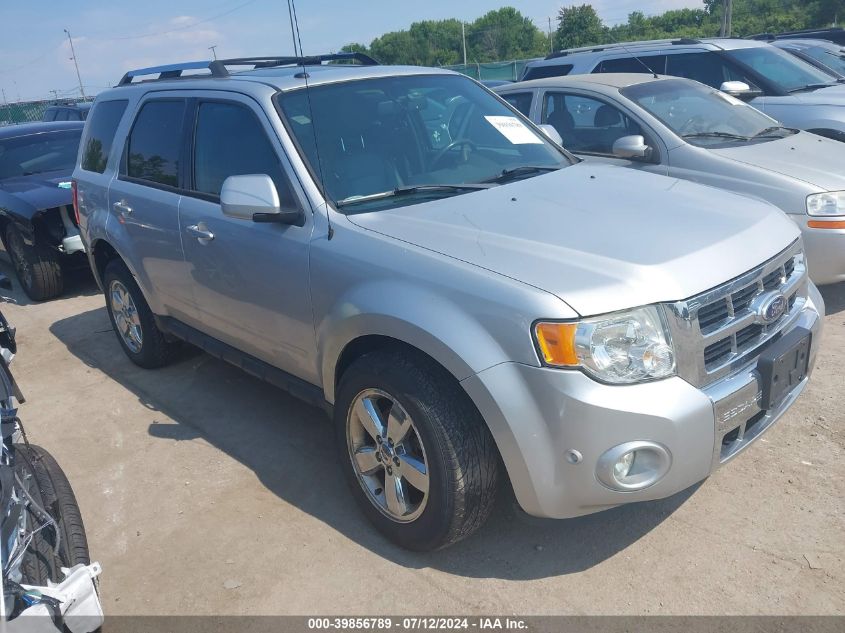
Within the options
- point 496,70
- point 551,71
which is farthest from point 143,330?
point 496,70

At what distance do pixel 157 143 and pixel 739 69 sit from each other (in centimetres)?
648

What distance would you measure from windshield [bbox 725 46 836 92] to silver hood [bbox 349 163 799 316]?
222 inches

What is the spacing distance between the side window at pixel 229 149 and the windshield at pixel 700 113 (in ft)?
11.8

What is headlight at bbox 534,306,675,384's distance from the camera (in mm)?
2432

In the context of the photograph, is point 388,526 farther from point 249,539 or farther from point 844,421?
point 844,421

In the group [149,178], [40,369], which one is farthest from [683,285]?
[40,369]

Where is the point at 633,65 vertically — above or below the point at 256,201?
above

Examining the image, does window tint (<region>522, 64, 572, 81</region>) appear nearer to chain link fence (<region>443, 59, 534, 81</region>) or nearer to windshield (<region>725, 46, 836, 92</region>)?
windshield (<region>725, 46, 836, 92</region>)

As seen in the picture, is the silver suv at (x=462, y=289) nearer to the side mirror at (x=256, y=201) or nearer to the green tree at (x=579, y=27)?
the side mirror at (x=256, y=201)

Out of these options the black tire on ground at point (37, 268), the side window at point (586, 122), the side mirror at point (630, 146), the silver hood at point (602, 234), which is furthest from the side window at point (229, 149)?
the black tire on ground at point (37, 268)

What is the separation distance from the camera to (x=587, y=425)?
243 centimetres

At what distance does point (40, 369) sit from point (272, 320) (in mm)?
3097

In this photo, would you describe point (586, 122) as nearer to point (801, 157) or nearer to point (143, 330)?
point (801, 157)

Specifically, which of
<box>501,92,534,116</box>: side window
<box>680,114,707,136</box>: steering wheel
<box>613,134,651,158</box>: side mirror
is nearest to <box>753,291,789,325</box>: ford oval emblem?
<box>613,134,651,158</box>: side mirror
